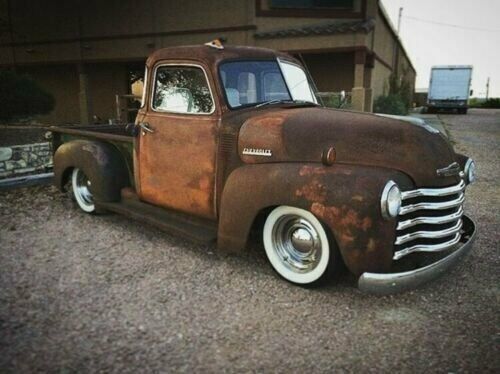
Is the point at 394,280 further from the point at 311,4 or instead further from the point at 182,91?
the point at 311,4

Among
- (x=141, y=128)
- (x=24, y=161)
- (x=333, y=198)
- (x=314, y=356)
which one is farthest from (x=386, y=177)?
(x=24, y=161)

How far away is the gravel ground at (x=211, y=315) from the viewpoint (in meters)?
2.43

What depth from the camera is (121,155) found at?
15.4ft

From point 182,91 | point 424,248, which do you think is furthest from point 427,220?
point 182,91

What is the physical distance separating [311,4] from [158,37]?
556 centimetres

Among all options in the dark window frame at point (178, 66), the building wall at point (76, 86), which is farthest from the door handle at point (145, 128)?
the building wall at point (76, 86)

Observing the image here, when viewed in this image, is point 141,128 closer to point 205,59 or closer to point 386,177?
point 205,59

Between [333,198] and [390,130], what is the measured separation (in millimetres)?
733

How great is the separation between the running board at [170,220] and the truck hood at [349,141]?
762 mm

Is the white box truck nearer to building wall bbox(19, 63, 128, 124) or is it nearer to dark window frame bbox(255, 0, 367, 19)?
dark window frame bbox(255, 0, 367, 19)

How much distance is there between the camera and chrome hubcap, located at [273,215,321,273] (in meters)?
3.14

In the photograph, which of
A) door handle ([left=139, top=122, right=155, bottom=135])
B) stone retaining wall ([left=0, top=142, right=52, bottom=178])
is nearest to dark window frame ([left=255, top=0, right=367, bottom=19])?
stone retaining wall ([left=0, top=142, right=52, bottom=178])

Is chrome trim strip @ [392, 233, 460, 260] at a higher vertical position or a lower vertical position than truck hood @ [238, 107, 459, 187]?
lower

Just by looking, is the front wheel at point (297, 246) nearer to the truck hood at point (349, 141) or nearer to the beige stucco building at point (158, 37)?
the truck hood at point (349, 141)
